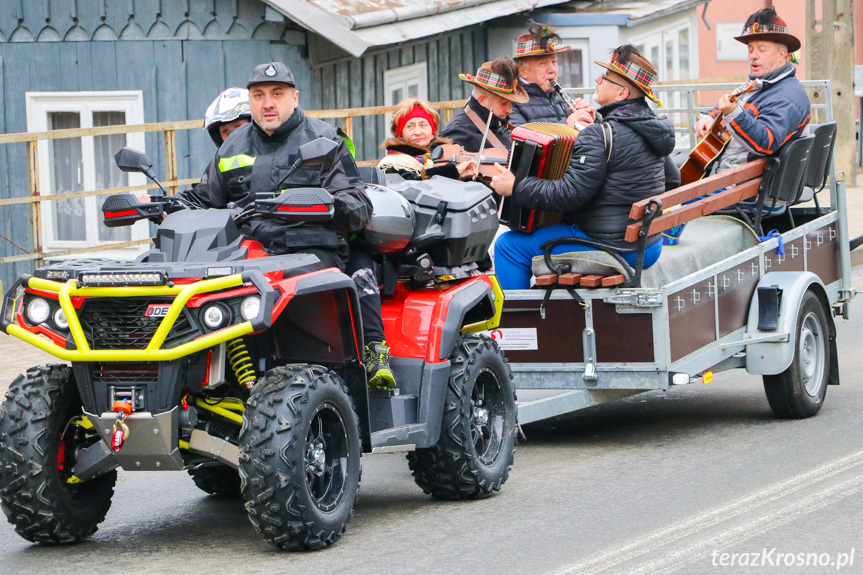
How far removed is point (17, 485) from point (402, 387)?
5.92 ft

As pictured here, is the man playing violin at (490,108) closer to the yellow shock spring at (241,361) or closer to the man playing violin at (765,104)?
the man playing violin at (765,104)

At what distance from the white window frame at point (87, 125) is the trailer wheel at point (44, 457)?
A: 9.76 m

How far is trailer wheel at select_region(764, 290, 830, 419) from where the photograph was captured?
8.45 m

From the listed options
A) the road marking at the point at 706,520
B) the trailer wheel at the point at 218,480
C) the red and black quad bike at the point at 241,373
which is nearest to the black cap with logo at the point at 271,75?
the red and black quad bike at the point at 241,373

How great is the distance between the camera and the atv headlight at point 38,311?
223 inches

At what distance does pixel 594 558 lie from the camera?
18.5 feet

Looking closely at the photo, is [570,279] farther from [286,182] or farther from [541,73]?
[541,73]

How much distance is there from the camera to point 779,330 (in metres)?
8.39

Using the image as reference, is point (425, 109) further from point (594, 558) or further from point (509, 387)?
point (594, 558)

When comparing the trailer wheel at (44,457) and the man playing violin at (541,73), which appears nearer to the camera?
the trailer wheel at (44,457)

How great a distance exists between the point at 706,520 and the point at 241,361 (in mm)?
2143

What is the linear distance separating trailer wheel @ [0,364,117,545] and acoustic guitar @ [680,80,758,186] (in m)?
4.96

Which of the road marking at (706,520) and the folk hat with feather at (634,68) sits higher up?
the folk hat with feather at (634,68)

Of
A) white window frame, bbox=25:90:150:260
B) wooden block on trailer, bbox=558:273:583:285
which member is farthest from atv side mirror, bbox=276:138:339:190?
white window frame, bbox=25:90:150:260
